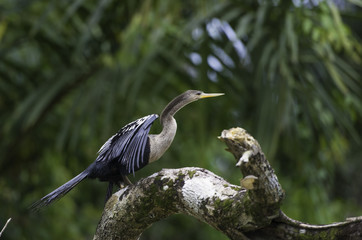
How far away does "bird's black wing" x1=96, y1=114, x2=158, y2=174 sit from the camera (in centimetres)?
192

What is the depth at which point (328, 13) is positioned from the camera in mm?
4230

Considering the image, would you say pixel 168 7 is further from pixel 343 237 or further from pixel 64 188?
pixel 343 237

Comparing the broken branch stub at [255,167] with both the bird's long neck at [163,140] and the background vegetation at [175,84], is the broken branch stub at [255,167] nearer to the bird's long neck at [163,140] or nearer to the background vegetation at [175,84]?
the bird's long neck at [163,140]

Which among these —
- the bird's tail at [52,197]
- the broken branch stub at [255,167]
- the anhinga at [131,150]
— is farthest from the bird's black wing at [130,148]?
the broken branch stub at [255,167]

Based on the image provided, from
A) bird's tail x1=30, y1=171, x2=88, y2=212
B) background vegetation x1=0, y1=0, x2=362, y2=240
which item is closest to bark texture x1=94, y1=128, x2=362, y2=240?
bird's tail x1=30, y1=171, x2=88, y2=212

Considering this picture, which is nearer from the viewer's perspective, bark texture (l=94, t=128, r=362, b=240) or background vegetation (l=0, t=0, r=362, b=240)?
bark texture (l=94, t=128, r=362, b=240)

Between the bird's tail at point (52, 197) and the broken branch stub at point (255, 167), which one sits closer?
the broken branch stub at point (255, 167)

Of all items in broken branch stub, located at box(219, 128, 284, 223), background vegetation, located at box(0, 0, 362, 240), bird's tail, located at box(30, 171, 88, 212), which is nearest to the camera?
broken branch stub, located at box(219, 128, 284, 223)

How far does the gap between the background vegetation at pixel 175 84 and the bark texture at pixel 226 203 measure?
6.85ft

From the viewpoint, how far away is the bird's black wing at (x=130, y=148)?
1.92 meters

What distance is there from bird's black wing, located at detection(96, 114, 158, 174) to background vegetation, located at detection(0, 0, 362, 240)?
76.7 inches

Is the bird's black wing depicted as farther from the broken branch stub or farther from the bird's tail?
the broken branch stub

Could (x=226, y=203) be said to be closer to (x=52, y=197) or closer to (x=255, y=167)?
(x=255, y=167)

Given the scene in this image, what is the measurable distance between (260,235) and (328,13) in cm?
Answer: 291
